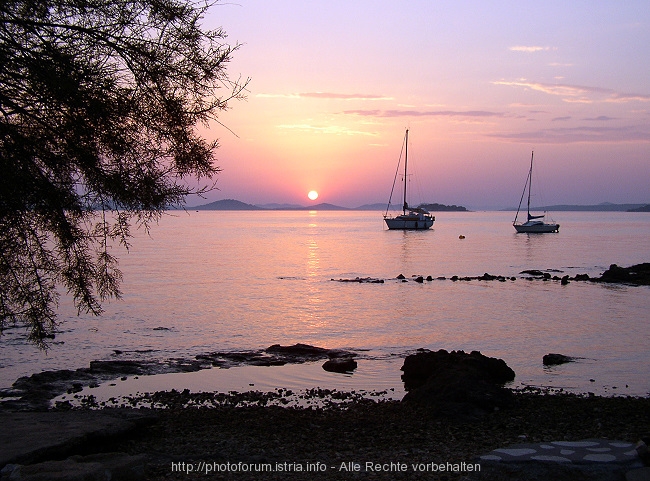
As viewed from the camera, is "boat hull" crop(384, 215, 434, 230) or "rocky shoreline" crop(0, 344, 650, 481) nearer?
"rocky shoreline" crop(0, 344, 650, 481)

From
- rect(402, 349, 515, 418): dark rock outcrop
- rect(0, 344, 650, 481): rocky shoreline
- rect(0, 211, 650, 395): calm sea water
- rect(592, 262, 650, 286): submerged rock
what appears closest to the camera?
rect(0, 344, 650, 481): rocky shoreline

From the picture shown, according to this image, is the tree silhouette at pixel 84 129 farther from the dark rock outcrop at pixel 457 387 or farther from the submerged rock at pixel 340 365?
the submerged rock at pixel 340 365

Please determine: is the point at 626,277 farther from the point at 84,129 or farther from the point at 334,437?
the point at 84,129

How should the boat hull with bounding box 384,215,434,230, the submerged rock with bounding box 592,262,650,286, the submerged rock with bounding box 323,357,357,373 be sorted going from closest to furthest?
1. the submerged rock with bounding box 323,357,357,373
2. the submerged rock with bounding box 592,262,650,286
3. the boat hull with bounding box 384,215,434,230

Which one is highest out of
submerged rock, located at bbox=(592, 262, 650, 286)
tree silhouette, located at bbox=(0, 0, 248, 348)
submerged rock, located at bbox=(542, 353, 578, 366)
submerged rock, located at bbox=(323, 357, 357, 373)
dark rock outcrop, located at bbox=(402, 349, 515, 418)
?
tree silhouette, located at bbox=(0, 0, 248, 348)

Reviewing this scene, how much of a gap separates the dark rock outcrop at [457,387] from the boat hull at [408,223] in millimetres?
117879

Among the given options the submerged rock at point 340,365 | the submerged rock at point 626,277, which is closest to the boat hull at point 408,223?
the submerged rock at point 626,277

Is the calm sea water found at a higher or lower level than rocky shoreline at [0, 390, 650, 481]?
lower

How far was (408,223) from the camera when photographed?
440ft

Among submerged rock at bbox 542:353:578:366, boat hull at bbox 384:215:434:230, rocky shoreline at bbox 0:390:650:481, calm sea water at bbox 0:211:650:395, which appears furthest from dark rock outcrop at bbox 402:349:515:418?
boat hull at bbox 384:215:434:230

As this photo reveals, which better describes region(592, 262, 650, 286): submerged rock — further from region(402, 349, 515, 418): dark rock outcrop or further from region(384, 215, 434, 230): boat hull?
region(384, 215, 434, 230): boat hull

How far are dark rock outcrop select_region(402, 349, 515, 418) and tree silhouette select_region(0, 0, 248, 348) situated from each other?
6218 mm

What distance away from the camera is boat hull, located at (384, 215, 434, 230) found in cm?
13262

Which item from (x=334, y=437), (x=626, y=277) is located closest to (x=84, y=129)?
(x=334, y=437)
